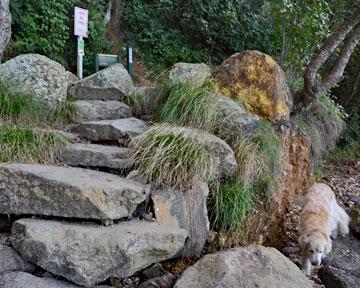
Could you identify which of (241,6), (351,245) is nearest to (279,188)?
(351,245)

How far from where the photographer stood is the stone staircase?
2459mm

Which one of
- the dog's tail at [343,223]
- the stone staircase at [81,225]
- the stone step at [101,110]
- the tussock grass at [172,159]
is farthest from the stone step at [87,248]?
the dog's tail at [343,223]

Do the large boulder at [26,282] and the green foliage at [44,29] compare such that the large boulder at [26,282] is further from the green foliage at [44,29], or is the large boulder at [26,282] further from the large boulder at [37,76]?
the green foliage at [44,29]

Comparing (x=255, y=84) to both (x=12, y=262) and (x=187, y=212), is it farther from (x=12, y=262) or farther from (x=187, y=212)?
(x=12, y=262)

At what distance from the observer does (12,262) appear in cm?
250

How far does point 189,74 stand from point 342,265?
255 centimetres

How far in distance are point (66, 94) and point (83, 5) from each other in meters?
2.81

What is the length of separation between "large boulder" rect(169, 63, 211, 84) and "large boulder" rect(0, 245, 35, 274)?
2.46 metres

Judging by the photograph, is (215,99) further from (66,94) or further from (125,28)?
(125,28)

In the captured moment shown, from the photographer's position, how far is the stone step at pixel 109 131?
368 centimetres

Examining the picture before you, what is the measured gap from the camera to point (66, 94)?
4.49 meters

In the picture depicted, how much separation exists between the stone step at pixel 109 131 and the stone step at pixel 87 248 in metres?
1.12

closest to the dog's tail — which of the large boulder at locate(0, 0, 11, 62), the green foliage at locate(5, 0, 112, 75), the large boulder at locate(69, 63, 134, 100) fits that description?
the large boulder at locate(69, 63, 134, 100)

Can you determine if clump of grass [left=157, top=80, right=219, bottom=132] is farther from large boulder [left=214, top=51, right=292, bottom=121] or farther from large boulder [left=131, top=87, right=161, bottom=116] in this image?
large boulder [left=214, top=51, right=292, bottom=121]
